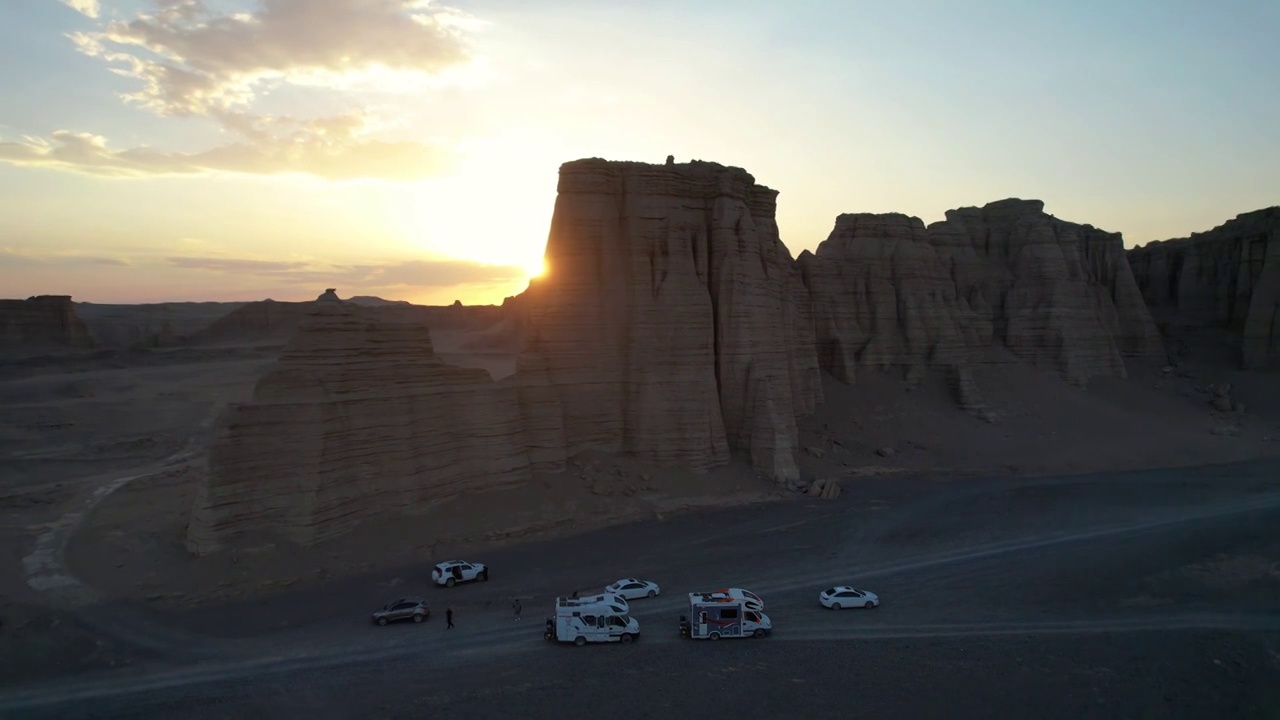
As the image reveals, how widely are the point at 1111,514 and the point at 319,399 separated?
34805mm

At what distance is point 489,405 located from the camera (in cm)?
3134

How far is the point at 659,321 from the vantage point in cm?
3619

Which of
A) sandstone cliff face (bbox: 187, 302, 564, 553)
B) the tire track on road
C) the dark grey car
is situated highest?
sandstone cliff face (bbox: 187, 302, 564, 553)

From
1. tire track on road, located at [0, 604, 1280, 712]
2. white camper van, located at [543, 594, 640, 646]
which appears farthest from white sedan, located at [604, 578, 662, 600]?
white camper van, located at [543, 594, 640, 646]

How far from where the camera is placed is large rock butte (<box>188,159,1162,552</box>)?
25969 millimetres

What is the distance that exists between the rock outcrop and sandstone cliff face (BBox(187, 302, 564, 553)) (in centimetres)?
Result: 2934

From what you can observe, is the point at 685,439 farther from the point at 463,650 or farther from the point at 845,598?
the point at 463,650

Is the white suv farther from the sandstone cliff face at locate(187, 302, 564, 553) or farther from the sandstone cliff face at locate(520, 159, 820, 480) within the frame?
the sandstone cliff face at locate(520, 159, 820, 480)

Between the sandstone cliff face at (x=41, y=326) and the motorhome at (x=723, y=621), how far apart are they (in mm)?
81337

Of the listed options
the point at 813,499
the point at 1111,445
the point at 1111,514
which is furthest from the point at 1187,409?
the point at 813,499

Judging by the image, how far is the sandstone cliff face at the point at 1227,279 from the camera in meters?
56.2

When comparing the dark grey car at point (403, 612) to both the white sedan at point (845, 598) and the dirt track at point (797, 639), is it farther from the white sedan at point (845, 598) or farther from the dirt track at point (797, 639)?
the white sedan at point (845, 598)

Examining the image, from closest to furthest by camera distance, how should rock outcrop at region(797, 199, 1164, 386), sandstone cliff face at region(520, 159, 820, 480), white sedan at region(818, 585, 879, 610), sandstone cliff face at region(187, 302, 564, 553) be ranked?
white sedan at region(818, 585, 879, 610), sandstone cliff face at region(187, 302, 564, 553), sandstone cliff face at region(520, 159, 820, 480), rock outcrop at region(797, 199, 1164, 386)

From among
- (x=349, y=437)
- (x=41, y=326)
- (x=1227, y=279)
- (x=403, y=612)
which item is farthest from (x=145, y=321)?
(x=1227, y=279)
